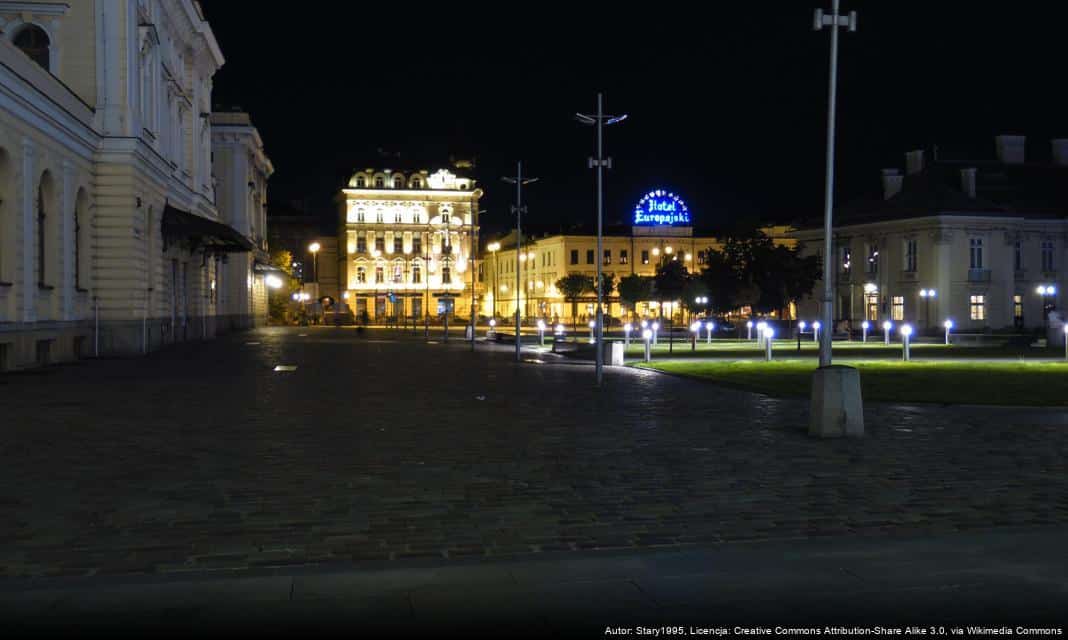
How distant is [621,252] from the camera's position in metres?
123

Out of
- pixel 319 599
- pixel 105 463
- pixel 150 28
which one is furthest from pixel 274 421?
pixel 150 28

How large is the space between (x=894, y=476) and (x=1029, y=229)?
77450 millimetres

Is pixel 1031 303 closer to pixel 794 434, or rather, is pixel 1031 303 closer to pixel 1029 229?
pixel 1029 229

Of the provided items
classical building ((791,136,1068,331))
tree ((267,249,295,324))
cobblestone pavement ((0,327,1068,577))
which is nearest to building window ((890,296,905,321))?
classical building ((791,136,1068,331))

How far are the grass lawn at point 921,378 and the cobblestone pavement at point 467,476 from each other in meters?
2.25

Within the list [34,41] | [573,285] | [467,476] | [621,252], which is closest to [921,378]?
[467,476]

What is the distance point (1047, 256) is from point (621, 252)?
4985 centimetres

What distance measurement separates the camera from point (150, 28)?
41375 millimetres

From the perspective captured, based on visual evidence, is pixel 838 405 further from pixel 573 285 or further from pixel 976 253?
pixel 573 285

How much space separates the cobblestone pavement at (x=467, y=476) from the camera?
8.25m

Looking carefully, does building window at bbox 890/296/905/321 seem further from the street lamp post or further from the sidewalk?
the sidewalk

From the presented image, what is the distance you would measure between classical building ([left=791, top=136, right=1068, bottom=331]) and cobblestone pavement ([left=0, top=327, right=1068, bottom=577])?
6297cm

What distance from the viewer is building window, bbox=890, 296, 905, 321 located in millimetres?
81438

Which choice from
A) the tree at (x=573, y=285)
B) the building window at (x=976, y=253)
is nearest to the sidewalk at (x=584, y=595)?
the building window at (x=976, y=253)
